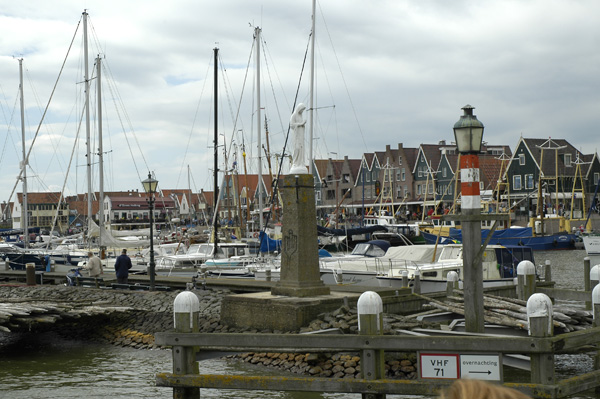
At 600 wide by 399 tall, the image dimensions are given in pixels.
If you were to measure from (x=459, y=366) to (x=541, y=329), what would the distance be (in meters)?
1.06

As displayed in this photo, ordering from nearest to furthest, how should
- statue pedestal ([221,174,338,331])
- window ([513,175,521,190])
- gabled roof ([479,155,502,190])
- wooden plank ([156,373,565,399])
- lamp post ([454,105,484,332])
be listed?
wooden plank ([156,373,565,399]) → lamp post ([454,105,484,332]) → statue pedestal ([221,174,338,331]) → window ([513,175,521,190]) → gabled roof ([479,155,502,190])

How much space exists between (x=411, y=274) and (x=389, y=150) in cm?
6914

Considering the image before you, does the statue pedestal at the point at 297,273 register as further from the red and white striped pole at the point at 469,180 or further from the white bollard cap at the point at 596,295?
the white bollard cap at the point at 596,295

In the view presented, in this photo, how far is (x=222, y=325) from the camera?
17547 millimetres

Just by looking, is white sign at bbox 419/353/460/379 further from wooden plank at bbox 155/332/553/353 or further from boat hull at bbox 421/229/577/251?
boat hull at bbox 421/229/577/251

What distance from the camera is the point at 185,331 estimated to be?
30.8 feet

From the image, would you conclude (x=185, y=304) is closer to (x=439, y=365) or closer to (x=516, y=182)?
(x=439, y=365)

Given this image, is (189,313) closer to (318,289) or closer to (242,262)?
(318,289)

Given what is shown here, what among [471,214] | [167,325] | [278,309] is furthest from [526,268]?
[167,325]

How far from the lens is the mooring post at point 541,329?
8195 millimetres

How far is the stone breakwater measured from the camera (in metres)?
14.0

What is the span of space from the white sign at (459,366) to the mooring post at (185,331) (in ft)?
9.85

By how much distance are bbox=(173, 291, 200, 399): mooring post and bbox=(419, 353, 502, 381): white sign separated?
9.85 feet

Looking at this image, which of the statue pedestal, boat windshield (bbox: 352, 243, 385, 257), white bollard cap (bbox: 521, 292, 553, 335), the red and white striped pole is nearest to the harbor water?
the statue pedestal
